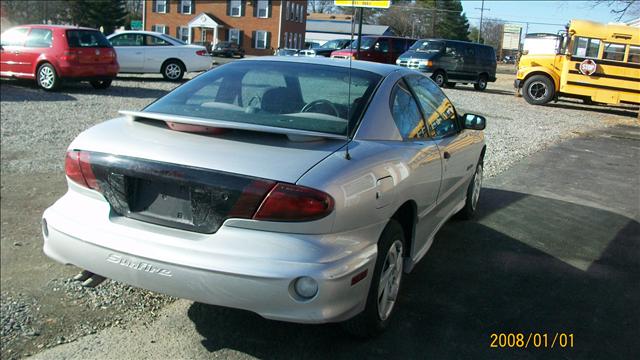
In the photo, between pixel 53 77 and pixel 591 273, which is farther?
pixel 53 77

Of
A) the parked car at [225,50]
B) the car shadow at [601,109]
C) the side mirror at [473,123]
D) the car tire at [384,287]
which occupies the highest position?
the parked car at [225,50]

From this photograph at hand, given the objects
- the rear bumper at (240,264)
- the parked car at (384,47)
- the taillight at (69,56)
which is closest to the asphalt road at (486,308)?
the rear bumper at (240,264)

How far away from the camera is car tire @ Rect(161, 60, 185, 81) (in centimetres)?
1820

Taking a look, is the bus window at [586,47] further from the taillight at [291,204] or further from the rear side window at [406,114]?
the taillight at [291,204]

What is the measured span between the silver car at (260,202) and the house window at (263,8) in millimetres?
56502

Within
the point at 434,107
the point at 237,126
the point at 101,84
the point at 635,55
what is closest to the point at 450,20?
the point at 635,55

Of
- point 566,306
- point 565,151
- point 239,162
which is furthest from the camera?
point 565,151

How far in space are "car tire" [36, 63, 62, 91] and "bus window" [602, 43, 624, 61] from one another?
15.3 m

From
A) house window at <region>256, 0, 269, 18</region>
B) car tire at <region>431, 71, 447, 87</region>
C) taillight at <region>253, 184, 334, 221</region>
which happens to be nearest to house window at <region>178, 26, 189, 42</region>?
house window at <region>256, 0, 269, 18</region>

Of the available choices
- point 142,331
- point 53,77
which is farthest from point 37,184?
point 53,77

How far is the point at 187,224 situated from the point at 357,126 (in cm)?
112

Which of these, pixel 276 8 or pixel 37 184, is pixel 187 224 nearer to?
pixel 37 184

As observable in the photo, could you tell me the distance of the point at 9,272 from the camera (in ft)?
14.6
